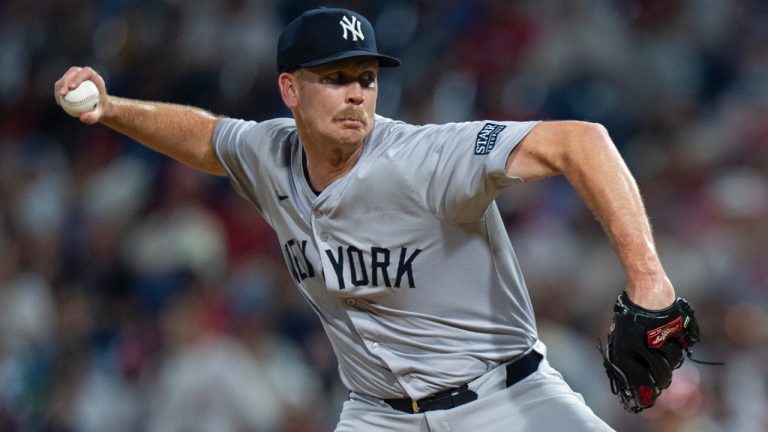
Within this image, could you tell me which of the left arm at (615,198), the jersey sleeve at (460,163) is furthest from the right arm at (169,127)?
the left arm at (615,198)

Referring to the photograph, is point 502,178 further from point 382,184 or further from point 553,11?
point 553,11

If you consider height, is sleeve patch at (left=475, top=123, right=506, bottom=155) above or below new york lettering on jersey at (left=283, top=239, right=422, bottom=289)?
above

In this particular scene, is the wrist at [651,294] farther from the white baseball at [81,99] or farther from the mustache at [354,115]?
the white baseball at [81,99]

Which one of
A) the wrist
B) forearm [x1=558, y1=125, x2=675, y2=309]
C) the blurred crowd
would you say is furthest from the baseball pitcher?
the blurred crowd

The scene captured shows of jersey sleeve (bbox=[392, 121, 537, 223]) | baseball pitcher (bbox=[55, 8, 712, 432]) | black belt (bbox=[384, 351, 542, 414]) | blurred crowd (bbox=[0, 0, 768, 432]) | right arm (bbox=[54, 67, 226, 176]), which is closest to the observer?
jersey sleeve (bbox=[392, 121, 537, 223])

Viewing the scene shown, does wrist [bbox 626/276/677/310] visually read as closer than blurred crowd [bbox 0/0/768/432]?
Yes

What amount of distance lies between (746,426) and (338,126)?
282 cm

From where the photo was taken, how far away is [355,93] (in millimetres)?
3273

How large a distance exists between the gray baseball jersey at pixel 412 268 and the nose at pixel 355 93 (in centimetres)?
13

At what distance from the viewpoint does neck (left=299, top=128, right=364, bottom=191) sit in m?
3.31

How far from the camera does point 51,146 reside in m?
7.75

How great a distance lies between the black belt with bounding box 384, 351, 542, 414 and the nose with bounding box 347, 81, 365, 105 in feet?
2.96

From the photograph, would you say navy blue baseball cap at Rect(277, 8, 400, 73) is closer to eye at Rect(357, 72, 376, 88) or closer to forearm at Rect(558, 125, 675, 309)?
eye at Rect(357, 72, 376, 88)

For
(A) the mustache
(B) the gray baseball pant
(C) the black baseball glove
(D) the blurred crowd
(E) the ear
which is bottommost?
(D) the blurred crowd
